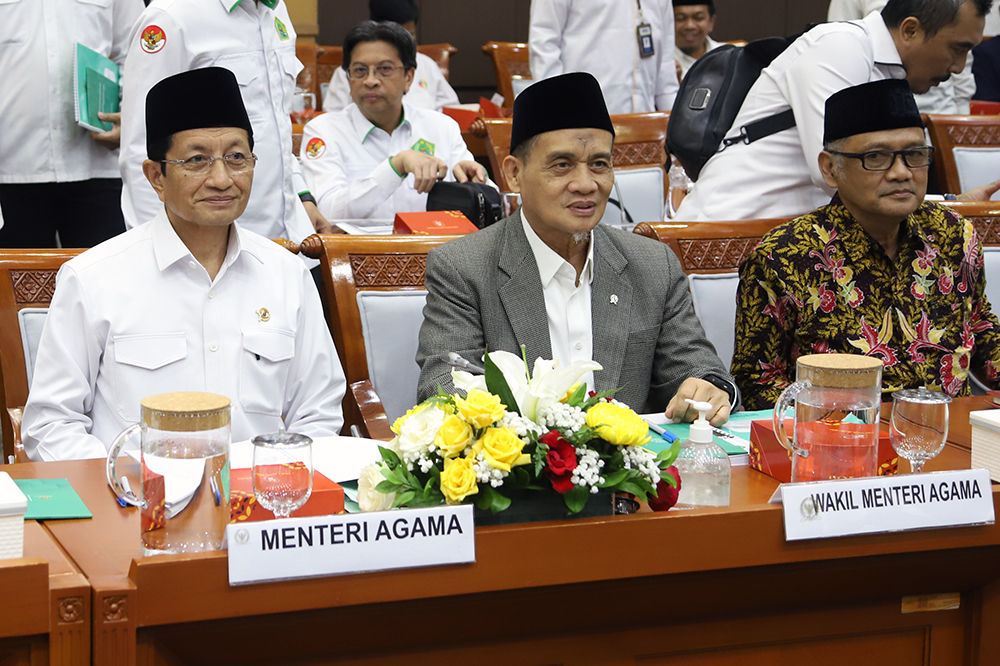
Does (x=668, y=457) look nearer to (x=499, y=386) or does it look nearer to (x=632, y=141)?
(x=499, y=386)

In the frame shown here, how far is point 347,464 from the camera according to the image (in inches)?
62.1

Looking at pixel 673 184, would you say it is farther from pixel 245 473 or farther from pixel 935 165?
pixel 245 473

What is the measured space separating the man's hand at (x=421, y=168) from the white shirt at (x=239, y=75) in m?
0.62

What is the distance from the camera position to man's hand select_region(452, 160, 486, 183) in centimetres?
378

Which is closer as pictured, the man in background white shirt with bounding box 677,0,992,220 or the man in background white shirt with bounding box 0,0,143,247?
the man in background white shirt with bounding box 677,0,992,220

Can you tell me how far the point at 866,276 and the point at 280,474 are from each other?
150 cm

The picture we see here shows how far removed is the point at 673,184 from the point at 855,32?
1.40 metres

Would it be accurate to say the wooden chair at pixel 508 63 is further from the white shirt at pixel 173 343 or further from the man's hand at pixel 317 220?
the white shirt at pixel 173 343

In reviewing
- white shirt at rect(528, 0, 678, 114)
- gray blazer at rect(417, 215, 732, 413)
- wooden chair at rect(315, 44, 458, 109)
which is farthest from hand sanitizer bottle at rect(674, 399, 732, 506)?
wooden chair at rect(315, 44, 458, 109)

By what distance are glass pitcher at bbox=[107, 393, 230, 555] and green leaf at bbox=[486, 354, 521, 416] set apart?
0.30m

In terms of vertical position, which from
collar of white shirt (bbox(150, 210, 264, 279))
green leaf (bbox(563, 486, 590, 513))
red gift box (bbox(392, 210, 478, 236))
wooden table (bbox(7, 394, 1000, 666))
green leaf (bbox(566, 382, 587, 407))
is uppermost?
collar of white shirt (bbox(150, 210, 264, 279))

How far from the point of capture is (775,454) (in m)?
1.59

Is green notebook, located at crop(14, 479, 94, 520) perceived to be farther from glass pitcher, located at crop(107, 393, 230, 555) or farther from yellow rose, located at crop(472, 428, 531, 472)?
yellow rose, located at crop(472, 428, 531, 472)

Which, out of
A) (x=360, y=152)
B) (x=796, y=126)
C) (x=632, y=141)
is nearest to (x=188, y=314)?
(x=796, y=126)
